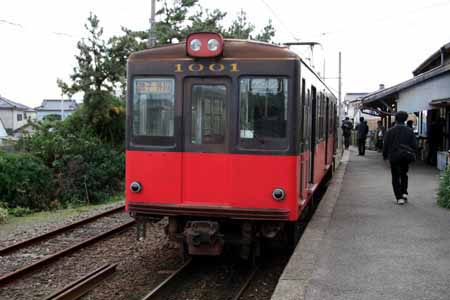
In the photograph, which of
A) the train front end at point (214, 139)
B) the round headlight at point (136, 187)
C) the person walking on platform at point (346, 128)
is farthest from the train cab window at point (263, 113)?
the person walking on platform at point (346, 128)

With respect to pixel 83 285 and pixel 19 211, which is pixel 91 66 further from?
pixel 83 285

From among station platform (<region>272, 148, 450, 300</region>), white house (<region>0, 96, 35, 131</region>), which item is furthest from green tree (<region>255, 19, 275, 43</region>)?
white house (<region>0, 96, 35, 131</region>)

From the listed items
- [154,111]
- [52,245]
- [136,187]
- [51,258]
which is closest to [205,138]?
[154,111]

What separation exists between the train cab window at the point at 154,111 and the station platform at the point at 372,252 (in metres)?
2.07

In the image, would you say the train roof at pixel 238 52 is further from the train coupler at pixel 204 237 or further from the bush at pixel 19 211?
the bush at pixel 19 211

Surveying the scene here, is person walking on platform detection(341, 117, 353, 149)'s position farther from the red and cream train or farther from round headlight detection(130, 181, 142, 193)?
round headlight detection(130, 181, 142, 193)

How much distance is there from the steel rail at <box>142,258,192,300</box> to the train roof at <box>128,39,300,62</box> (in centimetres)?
254

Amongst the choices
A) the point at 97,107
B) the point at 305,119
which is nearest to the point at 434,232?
the point at 305,119

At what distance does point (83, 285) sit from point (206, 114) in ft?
7.77

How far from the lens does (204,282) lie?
6.96 meters

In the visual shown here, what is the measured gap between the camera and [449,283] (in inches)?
217

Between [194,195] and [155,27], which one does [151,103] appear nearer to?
[194,195]

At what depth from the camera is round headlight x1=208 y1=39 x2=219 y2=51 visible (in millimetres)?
6551

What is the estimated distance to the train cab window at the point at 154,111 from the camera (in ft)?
22.1
